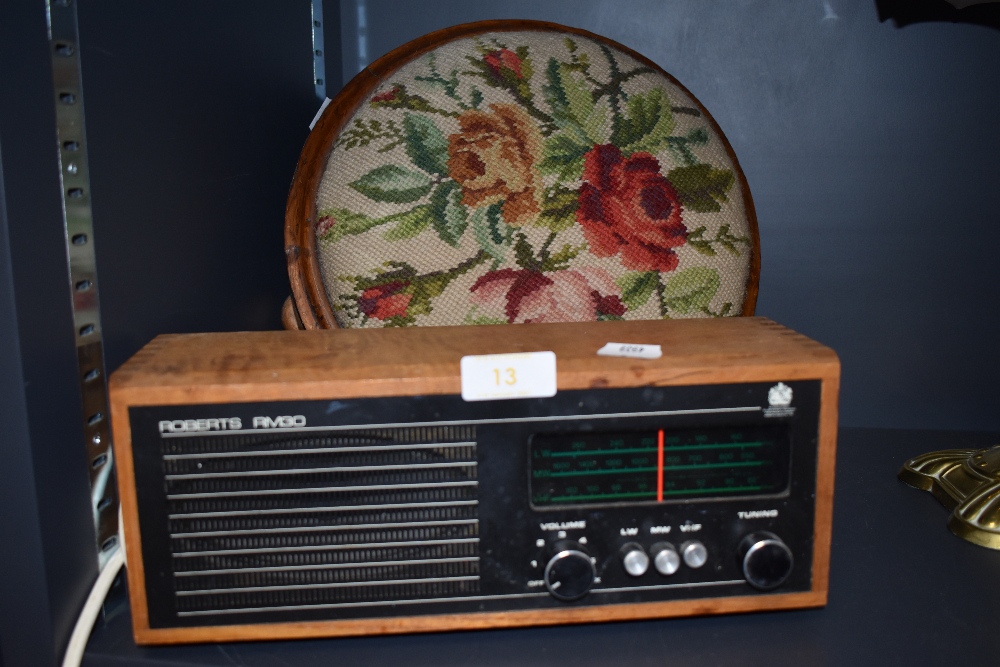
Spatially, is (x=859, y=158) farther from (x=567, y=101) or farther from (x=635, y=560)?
(x=635, y=560)

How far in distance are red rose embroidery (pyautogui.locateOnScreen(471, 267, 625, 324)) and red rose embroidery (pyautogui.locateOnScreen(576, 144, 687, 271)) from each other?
37 mm

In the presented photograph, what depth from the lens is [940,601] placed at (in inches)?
27.1

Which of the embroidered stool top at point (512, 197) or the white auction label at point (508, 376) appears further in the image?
the embroidered stool top at point (512, 197)

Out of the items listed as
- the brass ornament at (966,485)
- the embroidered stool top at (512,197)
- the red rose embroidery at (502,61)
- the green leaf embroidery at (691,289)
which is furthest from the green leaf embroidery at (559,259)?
the brass ornament at (966,485)

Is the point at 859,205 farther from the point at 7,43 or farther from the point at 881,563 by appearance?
the point at 7,43

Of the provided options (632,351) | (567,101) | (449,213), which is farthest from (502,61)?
(632,351)

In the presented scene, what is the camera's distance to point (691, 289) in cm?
98

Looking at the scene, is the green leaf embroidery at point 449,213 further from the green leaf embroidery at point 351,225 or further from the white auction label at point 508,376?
the white auction label at point 508,376

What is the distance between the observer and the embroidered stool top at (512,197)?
0.95 meters

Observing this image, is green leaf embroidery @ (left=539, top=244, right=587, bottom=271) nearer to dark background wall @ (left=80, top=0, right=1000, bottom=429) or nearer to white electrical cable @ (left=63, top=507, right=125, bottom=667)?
dark background wall @ (left=80, top=0, right=1000, bottom=429)

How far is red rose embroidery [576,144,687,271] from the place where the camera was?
38.2 inches

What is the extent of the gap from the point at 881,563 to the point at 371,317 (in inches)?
22.8

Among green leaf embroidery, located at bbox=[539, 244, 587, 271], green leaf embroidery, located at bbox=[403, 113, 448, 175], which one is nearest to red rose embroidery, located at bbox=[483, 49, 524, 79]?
green leaf embroidery, located at bbox=[403, 113, 448, 175]

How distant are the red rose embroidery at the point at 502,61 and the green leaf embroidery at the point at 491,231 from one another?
18cm
